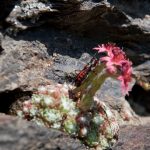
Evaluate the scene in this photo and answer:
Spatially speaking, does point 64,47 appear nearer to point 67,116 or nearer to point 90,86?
point 90,86

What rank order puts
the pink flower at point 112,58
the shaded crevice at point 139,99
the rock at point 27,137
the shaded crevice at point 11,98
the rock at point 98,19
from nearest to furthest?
the rock at point 27,137, the pink flower at point 112,58, the shaded crevice at point 11,98, the rock at point 98,19, the shaded crevice at point 139,99

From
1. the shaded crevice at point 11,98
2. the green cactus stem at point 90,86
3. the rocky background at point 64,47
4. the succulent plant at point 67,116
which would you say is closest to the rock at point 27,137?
the rocky background at point 64,47

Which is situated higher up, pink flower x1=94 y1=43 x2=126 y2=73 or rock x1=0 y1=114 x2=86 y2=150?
pink flower x1=94 y1=43 x2=126 y2=73

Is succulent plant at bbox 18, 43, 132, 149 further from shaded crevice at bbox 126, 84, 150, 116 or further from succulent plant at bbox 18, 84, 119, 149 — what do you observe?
shaded crevice at bbox 126, 84, 150, 116

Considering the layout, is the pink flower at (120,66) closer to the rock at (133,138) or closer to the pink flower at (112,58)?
the pink flower at (112,58)

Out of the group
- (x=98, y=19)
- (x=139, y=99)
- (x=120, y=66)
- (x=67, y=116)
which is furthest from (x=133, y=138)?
(x=139, y=99)

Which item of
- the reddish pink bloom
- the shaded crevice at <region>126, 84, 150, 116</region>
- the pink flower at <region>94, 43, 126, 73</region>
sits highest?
the pink flower at <region>94, 43, 126, 73</region>

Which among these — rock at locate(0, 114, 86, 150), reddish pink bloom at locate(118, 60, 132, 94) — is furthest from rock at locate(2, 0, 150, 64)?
rock at locate(0, 114, 86, 150)
